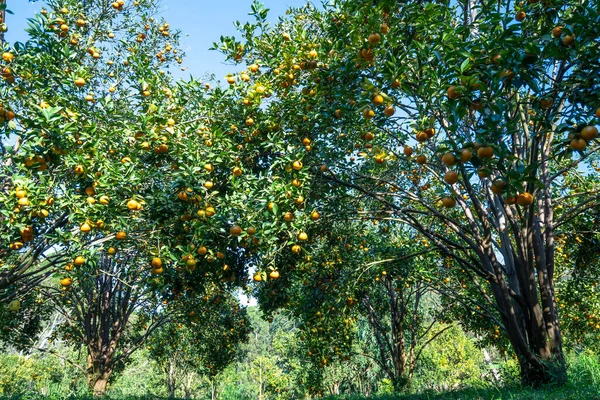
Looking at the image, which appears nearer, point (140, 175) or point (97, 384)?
point (140, 175)

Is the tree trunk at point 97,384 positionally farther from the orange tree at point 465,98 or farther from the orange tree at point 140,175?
the orange tree at point 465,98

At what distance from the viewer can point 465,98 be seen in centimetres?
326

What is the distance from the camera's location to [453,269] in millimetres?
10344

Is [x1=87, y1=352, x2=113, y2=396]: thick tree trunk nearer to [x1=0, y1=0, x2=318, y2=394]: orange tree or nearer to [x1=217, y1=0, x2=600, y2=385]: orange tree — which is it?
[x1=0, y1=0, x2=318, y2=394]: orange tree

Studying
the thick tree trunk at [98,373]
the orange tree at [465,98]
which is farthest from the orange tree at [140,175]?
the thick tree trunk at [98,373]

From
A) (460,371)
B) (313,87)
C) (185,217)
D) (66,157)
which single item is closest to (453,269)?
(313,87)

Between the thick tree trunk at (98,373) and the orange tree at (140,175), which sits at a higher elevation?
the orange tree at (140,175)

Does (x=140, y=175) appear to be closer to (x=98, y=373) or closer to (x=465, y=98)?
(x=465, y=98)

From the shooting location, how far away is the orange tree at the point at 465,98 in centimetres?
317

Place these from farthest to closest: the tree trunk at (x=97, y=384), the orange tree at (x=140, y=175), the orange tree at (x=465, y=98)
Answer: the tree trunk at (x=97, y=384) < the orange tree at (x=140, y=175) < the orange tree at (x=465, y=98)

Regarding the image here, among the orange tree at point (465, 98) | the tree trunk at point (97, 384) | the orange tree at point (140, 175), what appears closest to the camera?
the orange tree at point (465, 98)

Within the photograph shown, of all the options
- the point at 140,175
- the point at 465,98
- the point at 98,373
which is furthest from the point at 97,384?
the point at 465,98

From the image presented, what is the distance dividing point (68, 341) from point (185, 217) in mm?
11657

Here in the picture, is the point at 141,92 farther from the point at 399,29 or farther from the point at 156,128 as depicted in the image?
the point at 399,29
